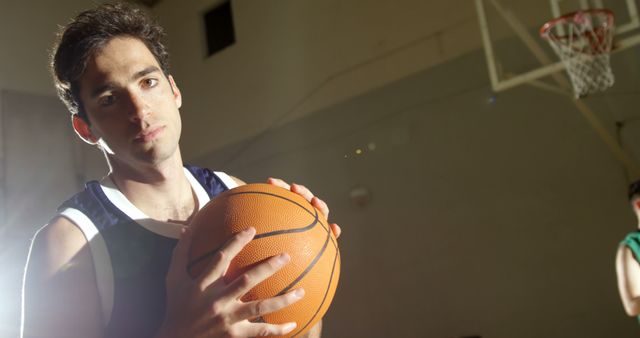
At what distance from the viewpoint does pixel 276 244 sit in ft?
4.52

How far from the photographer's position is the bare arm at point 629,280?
326cm

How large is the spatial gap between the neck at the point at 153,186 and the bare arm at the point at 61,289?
217 mm

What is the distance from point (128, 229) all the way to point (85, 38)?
47cm

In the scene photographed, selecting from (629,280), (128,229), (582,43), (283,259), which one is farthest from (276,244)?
(582,43)

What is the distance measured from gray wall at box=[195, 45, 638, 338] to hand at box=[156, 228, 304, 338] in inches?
157

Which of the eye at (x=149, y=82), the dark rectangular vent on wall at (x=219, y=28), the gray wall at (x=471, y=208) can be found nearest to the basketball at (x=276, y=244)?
the eye at (x=149, y=82)

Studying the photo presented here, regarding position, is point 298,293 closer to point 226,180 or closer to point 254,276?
point 254,276

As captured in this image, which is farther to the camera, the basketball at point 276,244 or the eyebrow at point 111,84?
the eyebrow at point 111,84

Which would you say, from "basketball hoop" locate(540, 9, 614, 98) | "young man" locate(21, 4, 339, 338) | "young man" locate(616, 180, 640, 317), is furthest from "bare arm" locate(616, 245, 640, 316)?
"young man" locate(21, 4, 339, 338)

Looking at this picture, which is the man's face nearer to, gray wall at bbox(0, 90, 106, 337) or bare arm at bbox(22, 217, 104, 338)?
bare arm at bbox(22, 217, 104, 338)

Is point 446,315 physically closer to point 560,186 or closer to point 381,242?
point 381,242

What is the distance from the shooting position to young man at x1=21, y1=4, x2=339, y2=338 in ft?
4.12

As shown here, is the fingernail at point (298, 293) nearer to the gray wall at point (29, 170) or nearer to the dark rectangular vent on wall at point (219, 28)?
the gray wall at point (29, 170)

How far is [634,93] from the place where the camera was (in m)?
4.73
